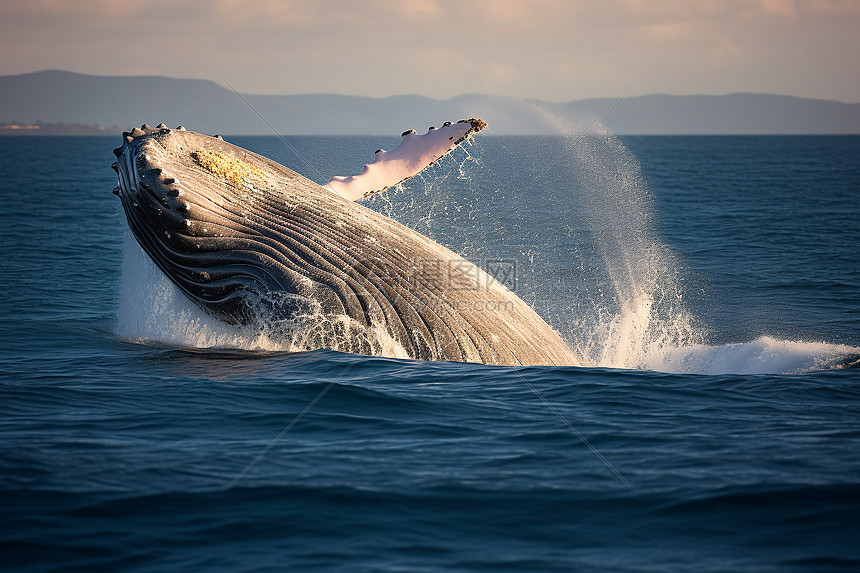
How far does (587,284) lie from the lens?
19703mm

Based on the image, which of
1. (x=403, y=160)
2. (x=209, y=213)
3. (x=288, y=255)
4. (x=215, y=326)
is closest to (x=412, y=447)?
(x=288, y=255)

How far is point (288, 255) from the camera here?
883 centimetres

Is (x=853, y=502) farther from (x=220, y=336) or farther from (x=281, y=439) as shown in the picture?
(x=220, y=336)

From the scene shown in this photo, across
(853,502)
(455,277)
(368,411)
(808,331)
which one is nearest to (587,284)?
(808,331)

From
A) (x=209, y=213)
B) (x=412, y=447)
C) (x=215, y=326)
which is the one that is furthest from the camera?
(x=215, y=326)

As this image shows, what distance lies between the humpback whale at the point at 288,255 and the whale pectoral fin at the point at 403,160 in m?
0.71

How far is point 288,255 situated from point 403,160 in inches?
95.1

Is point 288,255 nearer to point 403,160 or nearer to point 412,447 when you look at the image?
point 403,160

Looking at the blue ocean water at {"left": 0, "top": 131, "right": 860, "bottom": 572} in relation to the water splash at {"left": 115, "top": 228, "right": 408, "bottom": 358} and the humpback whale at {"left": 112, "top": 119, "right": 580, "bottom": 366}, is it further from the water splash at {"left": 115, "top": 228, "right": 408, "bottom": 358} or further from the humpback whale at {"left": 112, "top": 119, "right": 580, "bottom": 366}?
the humpback whale at {"left": 112, "top": 119, "right": 580, "bottom": 366}

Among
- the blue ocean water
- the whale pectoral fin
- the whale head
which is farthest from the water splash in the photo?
the whale pectoral fin

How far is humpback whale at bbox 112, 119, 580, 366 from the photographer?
336 inches

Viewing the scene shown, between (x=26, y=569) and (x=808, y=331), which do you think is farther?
(x=808, y=331)

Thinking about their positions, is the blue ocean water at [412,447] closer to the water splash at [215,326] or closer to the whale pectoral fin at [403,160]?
the water splash at [215,326]

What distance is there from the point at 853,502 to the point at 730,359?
5822 mm
